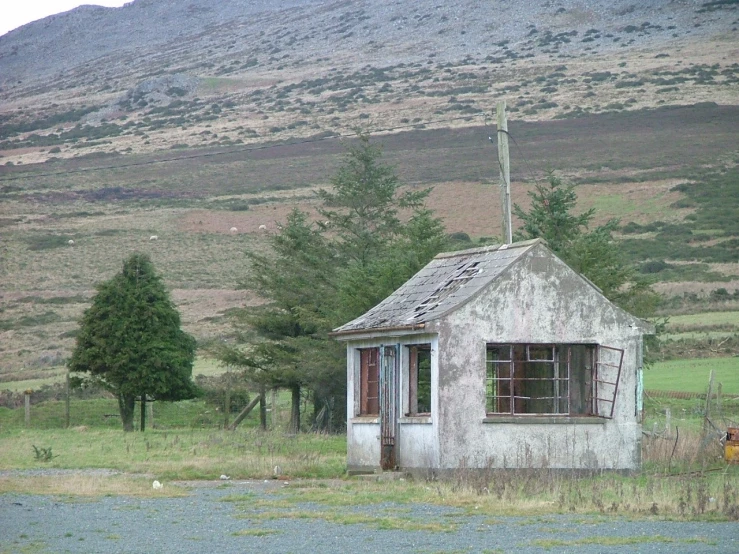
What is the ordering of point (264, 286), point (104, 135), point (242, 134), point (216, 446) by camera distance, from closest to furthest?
1. point (216, 446)
2. point (264, 286)
3. point (242, 134)
4. point (104, 135)

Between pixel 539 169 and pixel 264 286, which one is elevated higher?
pixel 539 169

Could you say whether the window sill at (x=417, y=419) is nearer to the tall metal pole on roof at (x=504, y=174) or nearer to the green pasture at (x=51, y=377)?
the tall metal pole on roof at (x=504, y=174)

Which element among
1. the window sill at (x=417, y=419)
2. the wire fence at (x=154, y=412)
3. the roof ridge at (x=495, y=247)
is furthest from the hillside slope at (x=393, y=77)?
the window sill at (x=417, y=419)

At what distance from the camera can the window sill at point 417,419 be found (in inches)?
786

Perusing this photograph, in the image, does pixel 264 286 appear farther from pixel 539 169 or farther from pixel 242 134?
pixel 242 134

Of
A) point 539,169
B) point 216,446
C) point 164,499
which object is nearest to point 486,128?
point 539,169

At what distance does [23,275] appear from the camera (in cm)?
7619

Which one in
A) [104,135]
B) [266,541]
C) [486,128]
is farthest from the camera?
[104,135]

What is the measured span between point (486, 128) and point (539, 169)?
20.2 metres

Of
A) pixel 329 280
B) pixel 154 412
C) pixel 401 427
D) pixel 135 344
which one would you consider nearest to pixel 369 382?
pixel 401 427

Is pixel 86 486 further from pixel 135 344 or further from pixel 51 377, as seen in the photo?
pixel 51 377

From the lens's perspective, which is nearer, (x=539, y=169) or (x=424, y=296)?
(x=424, y=296)

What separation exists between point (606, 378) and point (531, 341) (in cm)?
167

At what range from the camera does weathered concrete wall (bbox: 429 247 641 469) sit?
19625 mm
